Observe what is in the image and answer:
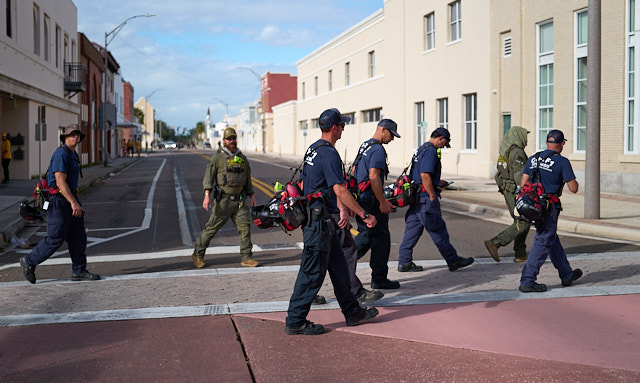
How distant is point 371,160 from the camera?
7.18m

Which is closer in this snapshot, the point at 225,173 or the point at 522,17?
the point at 225,173

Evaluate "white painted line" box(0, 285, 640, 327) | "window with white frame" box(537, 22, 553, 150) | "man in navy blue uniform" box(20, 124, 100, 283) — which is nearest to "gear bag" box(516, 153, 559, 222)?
"white painted line" box(0, 285, 640, 327)

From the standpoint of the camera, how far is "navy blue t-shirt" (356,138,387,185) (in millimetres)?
7121

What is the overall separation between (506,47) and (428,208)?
56.7 feet

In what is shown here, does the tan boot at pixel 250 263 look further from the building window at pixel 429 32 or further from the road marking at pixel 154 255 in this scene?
the building window at pixel 429 32

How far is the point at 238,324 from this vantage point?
6125 millimetres

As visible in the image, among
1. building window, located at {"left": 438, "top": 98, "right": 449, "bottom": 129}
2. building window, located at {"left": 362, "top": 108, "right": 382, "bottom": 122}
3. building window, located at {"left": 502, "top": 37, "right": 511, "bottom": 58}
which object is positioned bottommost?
building window, located at {"left": 438, "top": 98, "right": 449, "bottom": 129}

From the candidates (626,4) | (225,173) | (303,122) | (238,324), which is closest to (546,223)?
(238,324)

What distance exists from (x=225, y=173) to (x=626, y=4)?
13.5m

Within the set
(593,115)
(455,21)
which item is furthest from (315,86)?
(593,115)

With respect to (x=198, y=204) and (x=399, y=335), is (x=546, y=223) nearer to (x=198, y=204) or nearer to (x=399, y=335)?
(x=399, y=335)

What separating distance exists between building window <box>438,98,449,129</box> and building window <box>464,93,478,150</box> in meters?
1.72

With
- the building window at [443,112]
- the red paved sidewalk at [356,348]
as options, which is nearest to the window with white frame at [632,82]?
the building window at [443,112]

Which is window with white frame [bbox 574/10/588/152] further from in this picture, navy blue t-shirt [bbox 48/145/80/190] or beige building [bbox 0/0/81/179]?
navy blue t-shirt [bbox 48/145/80/190]
